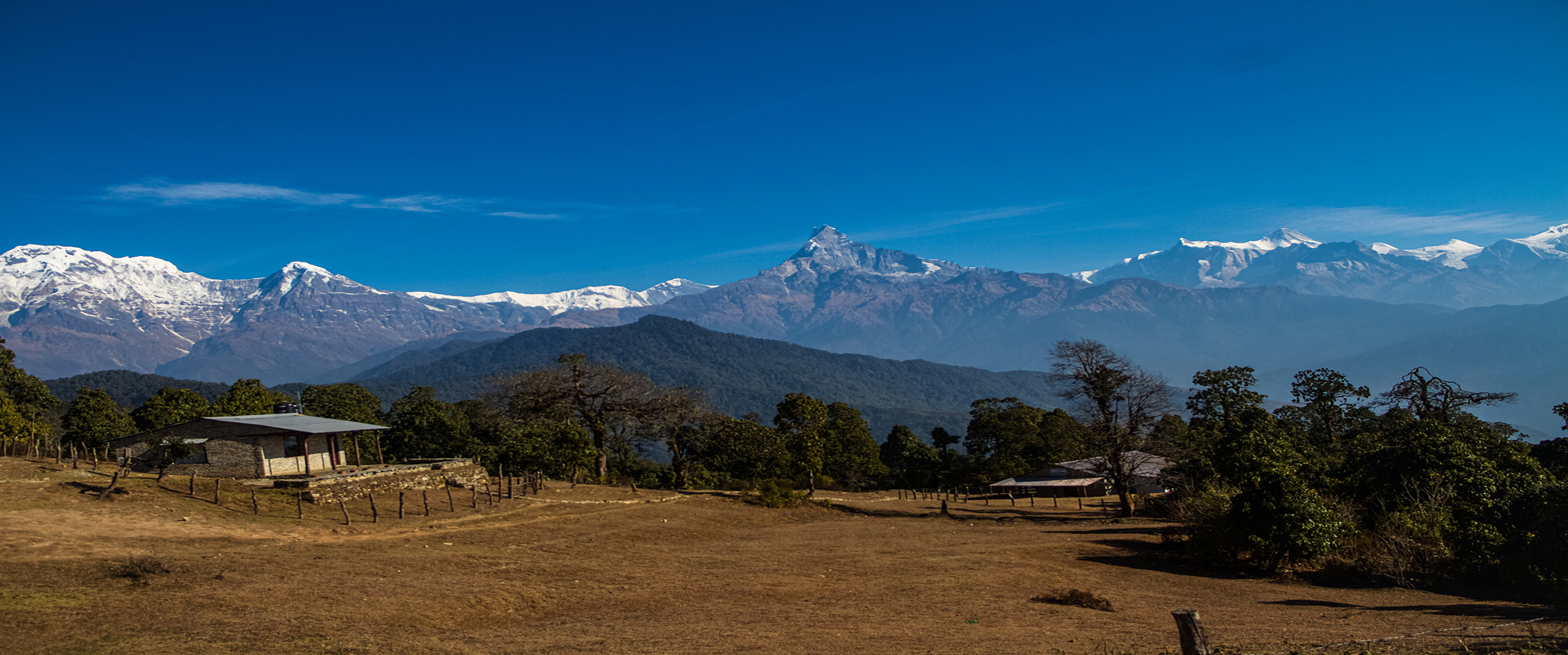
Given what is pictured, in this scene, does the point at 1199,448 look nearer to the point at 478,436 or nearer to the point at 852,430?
the point at 852,430

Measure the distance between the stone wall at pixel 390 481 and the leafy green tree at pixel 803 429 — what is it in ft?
84.7

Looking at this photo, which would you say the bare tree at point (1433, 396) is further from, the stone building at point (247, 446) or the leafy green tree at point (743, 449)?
the stone building at point (247, 446)

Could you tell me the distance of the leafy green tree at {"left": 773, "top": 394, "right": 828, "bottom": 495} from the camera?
61062mm

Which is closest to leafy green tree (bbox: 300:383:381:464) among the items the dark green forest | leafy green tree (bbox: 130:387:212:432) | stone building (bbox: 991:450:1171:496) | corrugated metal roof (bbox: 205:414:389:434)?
the dark green forest

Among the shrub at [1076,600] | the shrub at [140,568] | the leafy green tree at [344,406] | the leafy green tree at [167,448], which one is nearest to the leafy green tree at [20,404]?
the leafy green tree at [167,448]

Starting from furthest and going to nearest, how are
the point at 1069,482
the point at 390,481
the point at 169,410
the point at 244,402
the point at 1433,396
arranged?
the point at 1069,482
the point at 169,410
the point at 244,402
the point at 1433,396
the point at 390,481

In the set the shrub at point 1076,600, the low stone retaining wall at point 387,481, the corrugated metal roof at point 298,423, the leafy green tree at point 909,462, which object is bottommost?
the leafy green tree at point 909,462

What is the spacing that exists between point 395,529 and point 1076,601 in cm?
2227

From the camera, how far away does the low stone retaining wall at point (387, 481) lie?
3109cm

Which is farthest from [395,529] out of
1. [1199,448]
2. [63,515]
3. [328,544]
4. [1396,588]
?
[1199,448]

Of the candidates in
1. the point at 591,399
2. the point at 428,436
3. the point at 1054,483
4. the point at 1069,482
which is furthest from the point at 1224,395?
the point at 428,436

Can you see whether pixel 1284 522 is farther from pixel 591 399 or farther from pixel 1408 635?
pixel 591 399

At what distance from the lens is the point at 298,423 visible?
4016 centimetres

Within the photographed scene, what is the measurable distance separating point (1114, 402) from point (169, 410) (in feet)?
248
